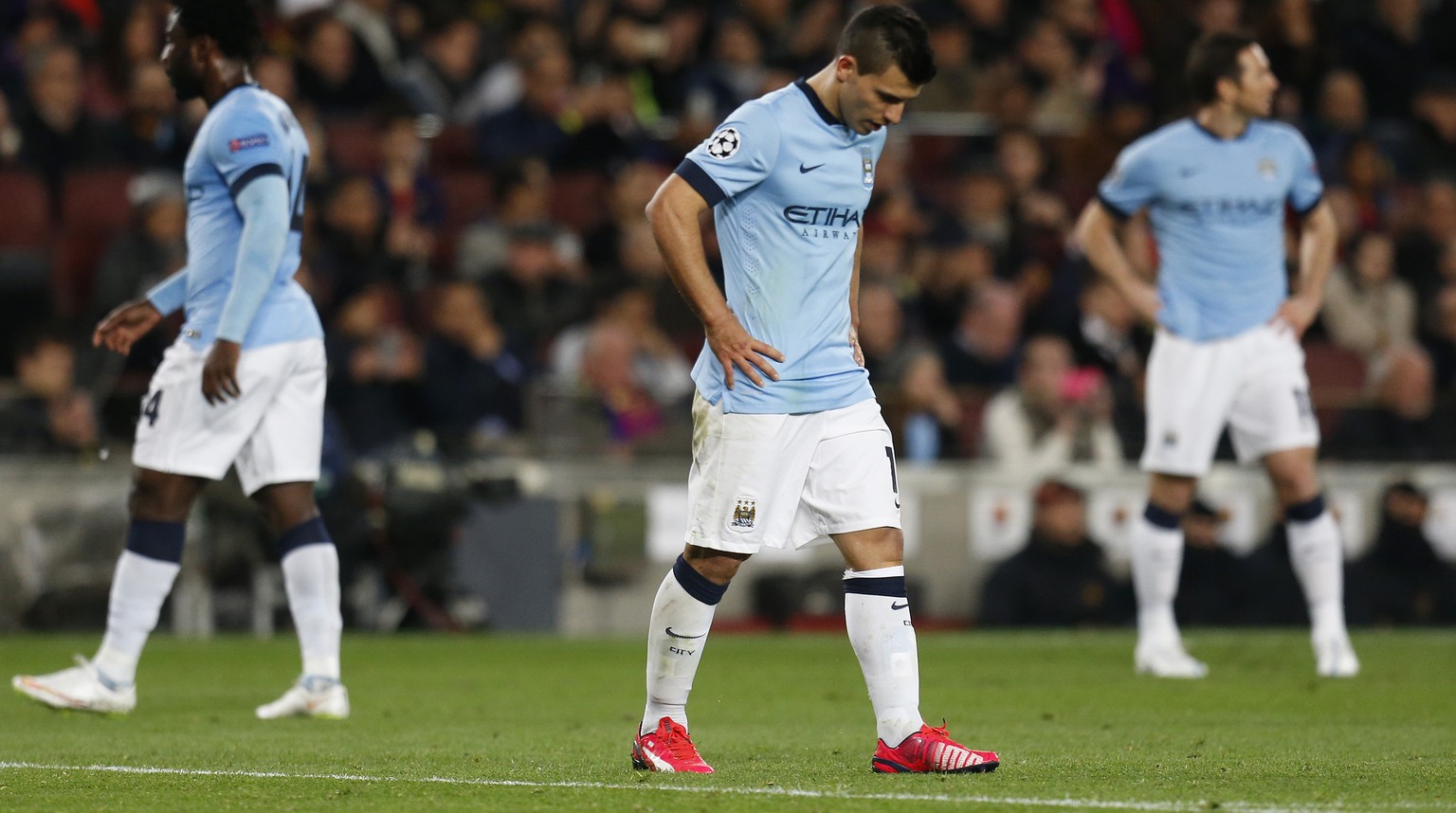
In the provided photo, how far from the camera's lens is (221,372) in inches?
283

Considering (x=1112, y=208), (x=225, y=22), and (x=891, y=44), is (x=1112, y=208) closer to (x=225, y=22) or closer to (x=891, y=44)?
(x=225, y=22)

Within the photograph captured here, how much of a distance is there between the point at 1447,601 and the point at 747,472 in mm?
8866

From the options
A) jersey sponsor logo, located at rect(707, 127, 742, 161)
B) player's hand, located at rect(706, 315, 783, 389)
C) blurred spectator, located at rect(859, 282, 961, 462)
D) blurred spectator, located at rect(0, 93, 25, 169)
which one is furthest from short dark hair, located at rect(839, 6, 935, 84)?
blurred spectator, located at rect(0, 93, 25, 169)

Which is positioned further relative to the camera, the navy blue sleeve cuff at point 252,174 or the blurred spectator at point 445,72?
the blurred spectator at point 445,72

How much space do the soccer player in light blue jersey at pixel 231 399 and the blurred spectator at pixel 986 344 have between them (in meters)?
7.63

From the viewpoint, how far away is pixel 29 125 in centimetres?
1458

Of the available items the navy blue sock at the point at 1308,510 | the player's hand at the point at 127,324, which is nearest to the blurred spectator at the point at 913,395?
the navy blue sock at the point at 1308,510

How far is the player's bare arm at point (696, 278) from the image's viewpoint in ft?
17.9

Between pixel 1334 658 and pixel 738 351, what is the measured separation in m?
4.87

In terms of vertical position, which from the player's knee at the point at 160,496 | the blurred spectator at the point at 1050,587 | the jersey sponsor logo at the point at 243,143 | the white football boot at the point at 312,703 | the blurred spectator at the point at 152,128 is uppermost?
the blurred spectator at the point at 152,128

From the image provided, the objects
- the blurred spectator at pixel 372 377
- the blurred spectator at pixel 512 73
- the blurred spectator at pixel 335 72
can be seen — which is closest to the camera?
the blurred spectator at pixel 372 377

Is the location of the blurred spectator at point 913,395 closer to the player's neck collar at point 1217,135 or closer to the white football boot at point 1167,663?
the white football boot at point 1167,663

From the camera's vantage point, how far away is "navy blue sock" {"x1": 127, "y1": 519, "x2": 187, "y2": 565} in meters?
7.45

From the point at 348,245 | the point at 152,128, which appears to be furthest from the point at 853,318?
the point at 152,128
